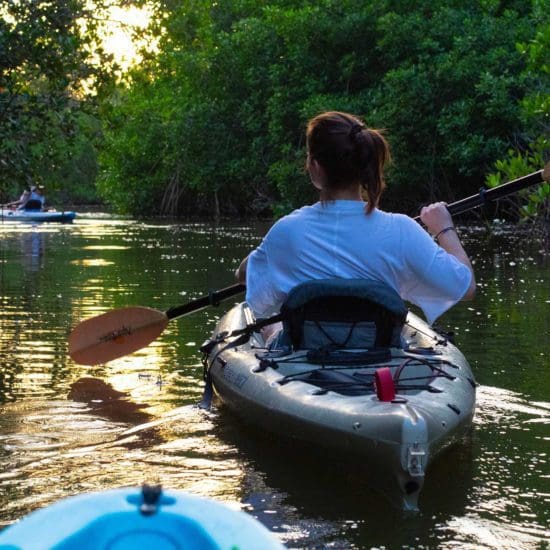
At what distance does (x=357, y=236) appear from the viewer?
4.18 m

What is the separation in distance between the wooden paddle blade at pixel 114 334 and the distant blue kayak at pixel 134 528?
191 inches

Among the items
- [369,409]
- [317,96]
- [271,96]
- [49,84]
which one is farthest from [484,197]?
[271,96]

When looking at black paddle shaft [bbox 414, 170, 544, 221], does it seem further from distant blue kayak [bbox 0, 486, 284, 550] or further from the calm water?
distant blue kayak [bbox 0, 486, 284, 550]

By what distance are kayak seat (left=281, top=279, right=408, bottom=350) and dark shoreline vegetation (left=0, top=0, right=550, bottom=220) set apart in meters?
4.46

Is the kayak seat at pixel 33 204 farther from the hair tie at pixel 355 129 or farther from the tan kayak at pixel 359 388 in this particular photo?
the hair tie at pixel 355 129

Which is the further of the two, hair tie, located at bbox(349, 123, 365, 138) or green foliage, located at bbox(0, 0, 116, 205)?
green foliage, located at bbox(0, 0, 116, 205)

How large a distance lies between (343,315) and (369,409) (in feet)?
2.60

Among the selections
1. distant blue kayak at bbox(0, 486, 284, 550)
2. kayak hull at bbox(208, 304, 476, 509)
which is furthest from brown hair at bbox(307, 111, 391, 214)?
distant blue kayak at bbox(0, 486, 284, 550)

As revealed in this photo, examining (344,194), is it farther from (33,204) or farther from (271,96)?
(33,204)

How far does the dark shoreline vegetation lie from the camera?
9039 millimetres

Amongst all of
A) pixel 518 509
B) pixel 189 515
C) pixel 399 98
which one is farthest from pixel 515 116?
pixel 189 515

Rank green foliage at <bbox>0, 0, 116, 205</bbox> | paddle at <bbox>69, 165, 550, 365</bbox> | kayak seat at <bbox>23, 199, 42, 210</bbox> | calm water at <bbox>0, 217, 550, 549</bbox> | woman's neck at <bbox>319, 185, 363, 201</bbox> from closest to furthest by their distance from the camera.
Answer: calm water at <bbox>0, 217, 550, 549</bbox> < woman's neck at <bbox>319, 185, 363, 201</bbox> < paddle at <bbox>69, 165, 550, 365</bbox> < green foliage at <bbox>0, 0, 116, 205</bbox> < kayak seat at <bbox>23, 199, 42, 210</bbox>

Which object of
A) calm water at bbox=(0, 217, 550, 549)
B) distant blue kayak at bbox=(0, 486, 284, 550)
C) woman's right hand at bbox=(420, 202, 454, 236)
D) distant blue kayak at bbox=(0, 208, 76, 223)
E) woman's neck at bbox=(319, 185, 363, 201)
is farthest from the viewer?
distant blue kayak at bbox=(0, 208, 76, 223)

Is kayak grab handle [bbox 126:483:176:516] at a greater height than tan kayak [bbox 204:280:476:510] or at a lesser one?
greater
